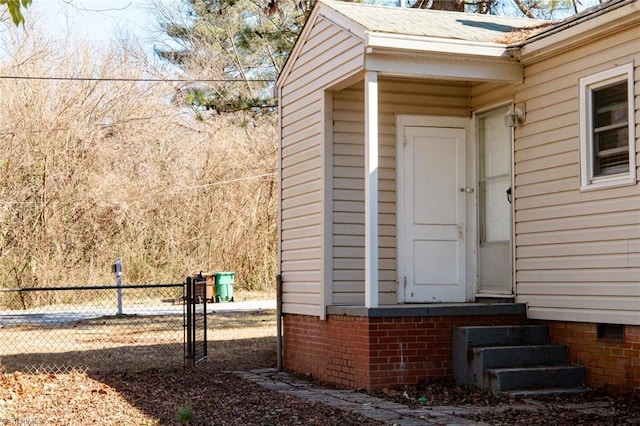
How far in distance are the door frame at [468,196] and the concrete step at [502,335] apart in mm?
1280

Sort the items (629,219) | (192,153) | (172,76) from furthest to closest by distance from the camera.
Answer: (172,76) → (192,153) → (629,219)

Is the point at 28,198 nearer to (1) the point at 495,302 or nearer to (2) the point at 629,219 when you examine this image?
(1) the point at 495,302

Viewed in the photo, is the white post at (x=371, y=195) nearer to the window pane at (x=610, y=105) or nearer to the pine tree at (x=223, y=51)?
the window pane at (x=610, y=105)

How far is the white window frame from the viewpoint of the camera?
25.9ft

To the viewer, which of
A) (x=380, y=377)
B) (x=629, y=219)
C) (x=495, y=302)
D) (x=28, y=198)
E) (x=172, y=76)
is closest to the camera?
(x=629, y=219)

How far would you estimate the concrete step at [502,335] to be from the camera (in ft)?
28.4

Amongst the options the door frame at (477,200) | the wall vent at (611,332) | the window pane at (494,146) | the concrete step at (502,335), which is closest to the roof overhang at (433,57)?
the door frame at (477,200)

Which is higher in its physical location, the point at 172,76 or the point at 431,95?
the point at 172,76

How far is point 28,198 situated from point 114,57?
5.24 metres

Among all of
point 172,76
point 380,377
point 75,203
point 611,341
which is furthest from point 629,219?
point 172,76

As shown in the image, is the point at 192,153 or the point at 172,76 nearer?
the point at 192,153

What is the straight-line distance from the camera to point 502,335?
875 cm

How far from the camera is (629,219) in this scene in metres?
7.85

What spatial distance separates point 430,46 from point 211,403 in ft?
13.7
